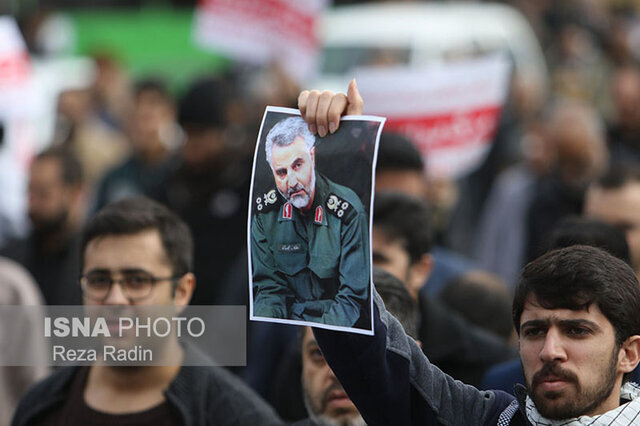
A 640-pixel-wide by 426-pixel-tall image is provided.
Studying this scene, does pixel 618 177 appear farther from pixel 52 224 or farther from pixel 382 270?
pixel 52 224

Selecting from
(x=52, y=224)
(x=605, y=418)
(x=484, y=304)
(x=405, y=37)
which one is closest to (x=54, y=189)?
(x=52, y=224)

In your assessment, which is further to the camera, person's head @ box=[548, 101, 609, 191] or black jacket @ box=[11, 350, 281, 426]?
person's head @ box=[548, 101, 609, 191]

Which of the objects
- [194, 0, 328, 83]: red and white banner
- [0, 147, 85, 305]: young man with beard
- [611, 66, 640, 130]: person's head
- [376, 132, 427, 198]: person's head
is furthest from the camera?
[194, 0, 328, 83]: red and white banner

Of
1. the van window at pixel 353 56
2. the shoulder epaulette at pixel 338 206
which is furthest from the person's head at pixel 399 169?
the van window at pixel 353 56

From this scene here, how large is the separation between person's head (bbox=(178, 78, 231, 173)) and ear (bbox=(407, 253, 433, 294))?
2599 millimetres

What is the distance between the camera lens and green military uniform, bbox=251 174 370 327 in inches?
113

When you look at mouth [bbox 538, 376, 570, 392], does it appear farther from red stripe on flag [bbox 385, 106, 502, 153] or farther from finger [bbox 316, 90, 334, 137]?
red stripe on flag [bbox 385, 106, 502, 153]

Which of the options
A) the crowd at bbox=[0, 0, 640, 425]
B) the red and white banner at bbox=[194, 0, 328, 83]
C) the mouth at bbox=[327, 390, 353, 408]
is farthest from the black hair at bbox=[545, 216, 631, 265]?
the red and white banner at bbox=[194, 0, 328, 83]

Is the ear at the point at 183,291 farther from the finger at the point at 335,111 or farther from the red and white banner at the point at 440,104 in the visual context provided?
the red and white banner at the point at 440,104

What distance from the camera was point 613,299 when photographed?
2926mm

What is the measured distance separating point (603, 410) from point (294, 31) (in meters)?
6.53

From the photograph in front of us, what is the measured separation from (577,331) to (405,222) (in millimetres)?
1813

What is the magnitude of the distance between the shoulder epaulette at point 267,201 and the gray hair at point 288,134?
7 cm

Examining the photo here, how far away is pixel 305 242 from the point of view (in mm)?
2951
